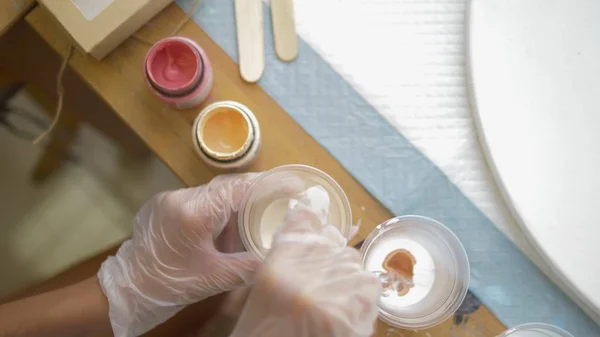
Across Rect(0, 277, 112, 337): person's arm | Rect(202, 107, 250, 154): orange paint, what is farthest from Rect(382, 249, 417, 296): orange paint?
Rect(0, 277, 112, 337): person's arm

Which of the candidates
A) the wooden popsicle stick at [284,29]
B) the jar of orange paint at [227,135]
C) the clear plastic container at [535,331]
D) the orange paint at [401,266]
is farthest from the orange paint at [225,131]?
the clear plastic container at [535,331]

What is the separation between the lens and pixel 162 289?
60cm

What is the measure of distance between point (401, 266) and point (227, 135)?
0.89 feet

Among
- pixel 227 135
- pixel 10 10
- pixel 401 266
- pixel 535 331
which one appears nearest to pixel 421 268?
pixel 401 266

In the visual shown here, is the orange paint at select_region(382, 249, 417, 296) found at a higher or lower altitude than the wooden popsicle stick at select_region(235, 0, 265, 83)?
lower

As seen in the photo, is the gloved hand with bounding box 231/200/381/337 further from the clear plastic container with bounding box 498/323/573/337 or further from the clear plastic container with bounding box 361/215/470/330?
the clear plastic container with bounding box 498/323/573/337

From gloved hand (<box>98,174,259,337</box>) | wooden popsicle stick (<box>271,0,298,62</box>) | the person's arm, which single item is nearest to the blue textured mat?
wooden popsicle stick (<box>271,0,298,62</box>)

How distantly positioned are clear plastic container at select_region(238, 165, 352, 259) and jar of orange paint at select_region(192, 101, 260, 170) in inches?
1.5

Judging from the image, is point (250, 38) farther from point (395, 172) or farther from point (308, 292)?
point (308, 292)

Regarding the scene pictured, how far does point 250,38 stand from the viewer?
63cm

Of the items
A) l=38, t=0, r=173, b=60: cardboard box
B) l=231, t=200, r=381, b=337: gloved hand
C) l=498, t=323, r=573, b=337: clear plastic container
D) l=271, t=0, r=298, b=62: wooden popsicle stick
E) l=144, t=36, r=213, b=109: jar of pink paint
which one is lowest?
l=498, t=323, r=573, b=337: clear plastic container

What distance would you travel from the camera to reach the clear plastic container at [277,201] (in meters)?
0.58

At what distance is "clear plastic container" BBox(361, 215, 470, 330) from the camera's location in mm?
577

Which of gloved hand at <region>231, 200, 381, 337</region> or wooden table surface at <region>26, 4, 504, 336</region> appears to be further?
wooden table surface at <region>26, 4, 504, 336</region>
